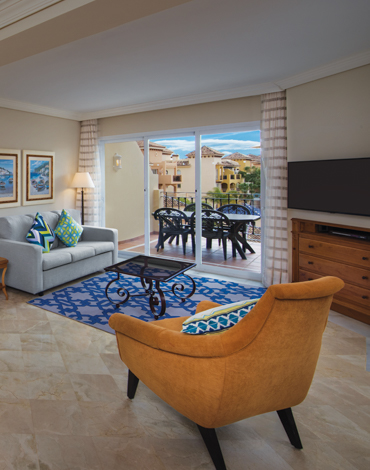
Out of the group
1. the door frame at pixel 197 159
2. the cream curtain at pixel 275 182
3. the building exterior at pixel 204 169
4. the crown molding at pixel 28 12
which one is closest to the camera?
the crown molding at pixel 28 12

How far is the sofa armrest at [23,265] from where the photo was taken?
3.96m

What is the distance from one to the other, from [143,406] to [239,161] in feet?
11.4

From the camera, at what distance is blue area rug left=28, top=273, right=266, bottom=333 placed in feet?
11.6

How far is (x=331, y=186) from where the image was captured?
3.54m

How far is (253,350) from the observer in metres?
1.46

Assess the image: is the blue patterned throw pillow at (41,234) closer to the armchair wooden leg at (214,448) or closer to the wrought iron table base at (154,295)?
the wrought iron table base at (154,295)

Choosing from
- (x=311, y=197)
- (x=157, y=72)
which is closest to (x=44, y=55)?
(x=157, y=72)

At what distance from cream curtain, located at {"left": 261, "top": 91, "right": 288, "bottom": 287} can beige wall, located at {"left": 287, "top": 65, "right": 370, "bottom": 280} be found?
0.37 ft

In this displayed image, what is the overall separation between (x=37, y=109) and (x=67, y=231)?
6.34ft

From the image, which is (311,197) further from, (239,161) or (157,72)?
(157,72)

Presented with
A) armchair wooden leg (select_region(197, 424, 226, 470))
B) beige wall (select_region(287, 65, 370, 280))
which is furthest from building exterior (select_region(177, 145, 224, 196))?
armchair wooden leg (select_region(197, 424, 226, 470))

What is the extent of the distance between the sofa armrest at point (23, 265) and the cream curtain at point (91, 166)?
6.30ft

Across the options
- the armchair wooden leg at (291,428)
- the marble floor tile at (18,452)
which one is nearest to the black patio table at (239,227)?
the armchair wooden leg at (291,428)

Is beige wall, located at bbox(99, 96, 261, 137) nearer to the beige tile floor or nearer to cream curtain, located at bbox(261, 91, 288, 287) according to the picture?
cream curtain, located at bbox(261, 91, 288, 287)
